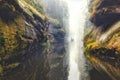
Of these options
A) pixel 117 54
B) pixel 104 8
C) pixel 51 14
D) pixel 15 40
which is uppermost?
pixel 51 14

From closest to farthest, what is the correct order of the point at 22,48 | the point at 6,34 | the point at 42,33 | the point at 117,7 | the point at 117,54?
the point at 117,54 < the point at 6,34 < the point at 22,48 < the point at 117,7 < the point at 42,33

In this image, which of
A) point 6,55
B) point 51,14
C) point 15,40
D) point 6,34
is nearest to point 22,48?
point 15,40

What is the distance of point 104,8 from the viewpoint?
38.2m

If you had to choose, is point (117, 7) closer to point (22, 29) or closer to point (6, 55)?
point (22, 29)

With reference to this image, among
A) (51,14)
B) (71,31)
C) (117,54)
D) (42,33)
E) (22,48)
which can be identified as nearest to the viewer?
(117,54)

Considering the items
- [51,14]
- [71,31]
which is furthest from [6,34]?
[71,31]

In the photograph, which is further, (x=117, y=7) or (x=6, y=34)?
(x=117, y=7)

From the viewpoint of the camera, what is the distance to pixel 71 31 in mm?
112188

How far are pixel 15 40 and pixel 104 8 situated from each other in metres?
17.5

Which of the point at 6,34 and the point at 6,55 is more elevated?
the point at 6,34

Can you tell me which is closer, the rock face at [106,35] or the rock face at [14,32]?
the rock face at [14,32]

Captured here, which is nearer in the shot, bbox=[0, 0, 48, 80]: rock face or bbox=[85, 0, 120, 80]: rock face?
→ bbox=[0, 0, 48, 80]: rock face

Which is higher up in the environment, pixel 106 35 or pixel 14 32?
pixel 14 32

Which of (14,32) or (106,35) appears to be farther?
(106,35)
